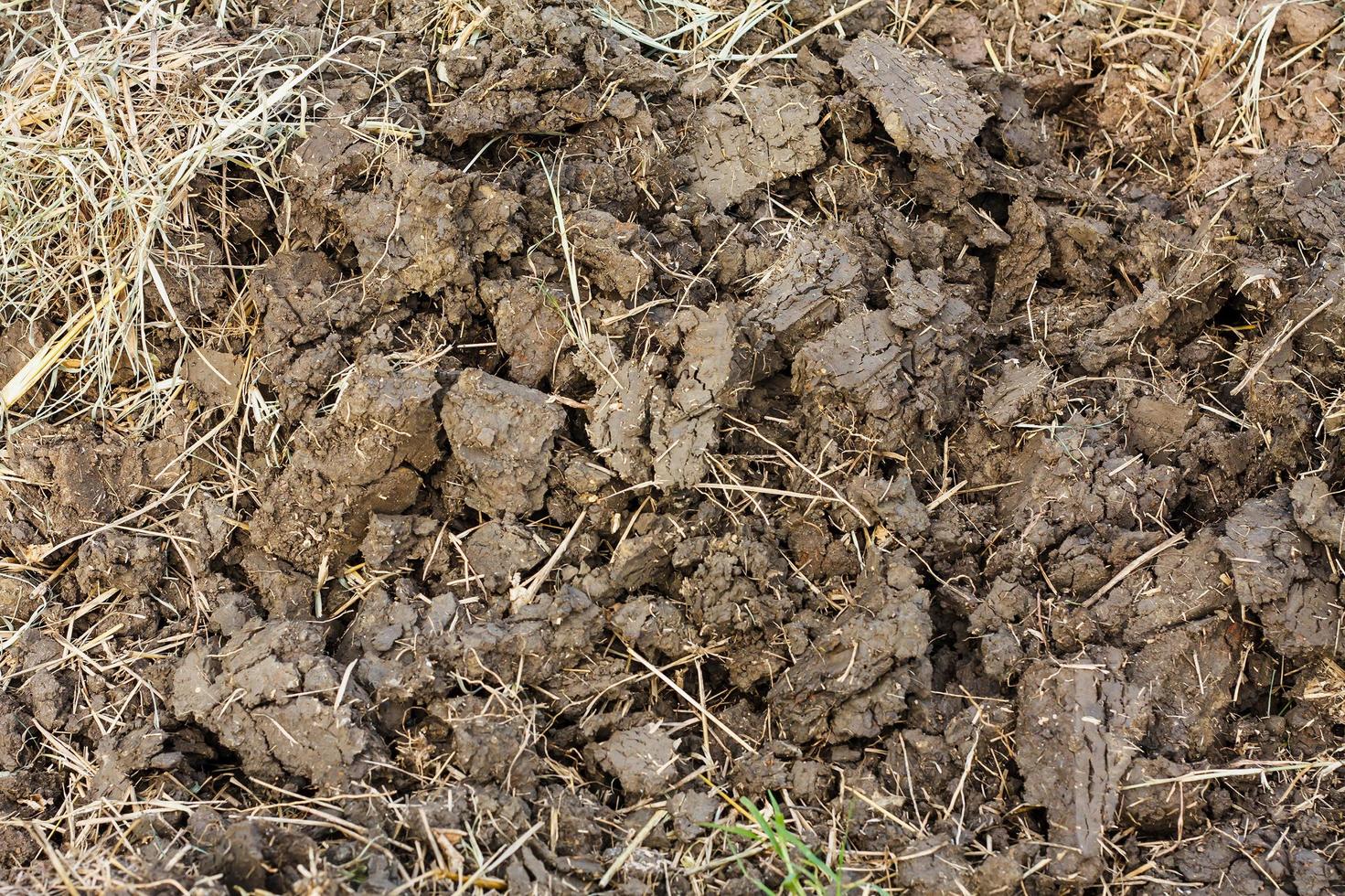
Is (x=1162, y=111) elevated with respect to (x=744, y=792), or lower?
elevated

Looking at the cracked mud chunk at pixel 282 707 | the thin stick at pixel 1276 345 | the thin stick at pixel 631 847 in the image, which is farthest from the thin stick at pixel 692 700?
the thin stick at pixel 1276 345

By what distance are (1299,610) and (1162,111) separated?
184cm

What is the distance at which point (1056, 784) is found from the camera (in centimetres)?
265

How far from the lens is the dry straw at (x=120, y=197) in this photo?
10.4 ft

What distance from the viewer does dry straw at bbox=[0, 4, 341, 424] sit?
316 centimetres

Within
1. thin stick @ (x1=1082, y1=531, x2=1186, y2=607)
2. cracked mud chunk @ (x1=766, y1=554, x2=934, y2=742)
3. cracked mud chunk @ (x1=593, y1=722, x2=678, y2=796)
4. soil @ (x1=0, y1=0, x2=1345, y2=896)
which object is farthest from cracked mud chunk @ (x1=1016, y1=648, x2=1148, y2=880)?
cracked mud chunk @ (x1=593, y1=722, x2=678, y2=796)

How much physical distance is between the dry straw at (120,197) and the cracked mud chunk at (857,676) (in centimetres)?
194

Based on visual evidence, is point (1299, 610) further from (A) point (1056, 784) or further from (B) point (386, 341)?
(B) point (386, 341)

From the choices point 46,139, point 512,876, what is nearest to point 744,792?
point 512,876

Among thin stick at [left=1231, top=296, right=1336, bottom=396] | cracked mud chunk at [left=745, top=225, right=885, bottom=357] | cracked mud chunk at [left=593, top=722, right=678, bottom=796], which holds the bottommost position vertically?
cracked mud chunk at [left=593, top=722, right=678, bottom=796]

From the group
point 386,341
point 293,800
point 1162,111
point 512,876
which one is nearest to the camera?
point 512,876

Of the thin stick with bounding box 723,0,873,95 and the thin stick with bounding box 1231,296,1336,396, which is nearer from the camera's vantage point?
the thin stick with bounding box 1231,296,1336,396

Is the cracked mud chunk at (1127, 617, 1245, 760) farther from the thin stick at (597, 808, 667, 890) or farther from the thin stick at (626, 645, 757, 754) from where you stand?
the thin stick at (597, 808, 667, 890)

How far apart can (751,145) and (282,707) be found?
209 centimetres
